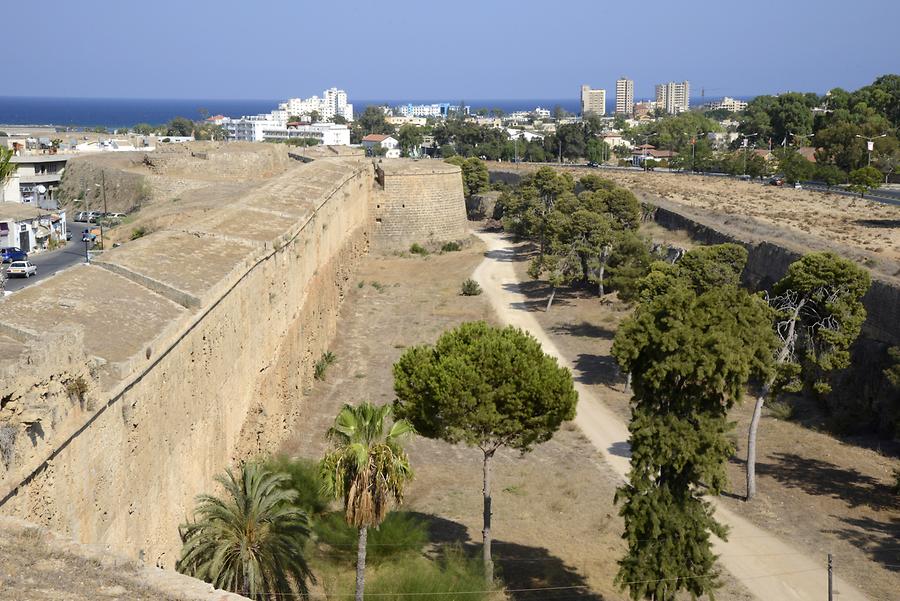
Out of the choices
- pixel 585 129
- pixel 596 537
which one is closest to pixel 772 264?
pixel 596 537

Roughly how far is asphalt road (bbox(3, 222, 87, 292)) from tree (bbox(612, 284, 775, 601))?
41.1 feet

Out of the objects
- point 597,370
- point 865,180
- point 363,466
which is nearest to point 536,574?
point 363,466

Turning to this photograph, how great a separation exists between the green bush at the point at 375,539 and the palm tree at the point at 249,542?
1261mm

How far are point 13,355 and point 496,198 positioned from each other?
3991cm

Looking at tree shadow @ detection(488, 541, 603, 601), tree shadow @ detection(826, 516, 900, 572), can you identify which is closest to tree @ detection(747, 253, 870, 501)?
tree shadow @ detection(826, 516, 900, 572)

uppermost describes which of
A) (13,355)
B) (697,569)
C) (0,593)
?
(13,355)

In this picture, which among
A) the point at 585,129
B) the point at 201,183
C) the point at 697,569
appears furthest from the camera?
the point at 585,129

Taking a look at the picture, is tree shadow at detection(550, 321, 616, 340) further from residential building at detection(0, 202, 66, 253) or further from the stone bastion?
residential building at detection(0, 202, 66, 253)

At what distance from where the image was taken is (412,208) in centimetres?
3638

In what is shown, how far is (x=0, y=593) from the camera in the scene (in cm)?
508

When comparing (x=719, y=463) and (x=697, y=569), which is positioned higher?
(x=719, y=463)

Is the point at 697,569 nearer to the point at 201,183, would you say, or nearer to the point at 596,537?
the point at 596,537

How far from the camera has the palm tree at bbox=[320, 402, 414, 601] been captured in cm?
904

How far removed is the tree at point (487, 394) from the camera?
430 inches
